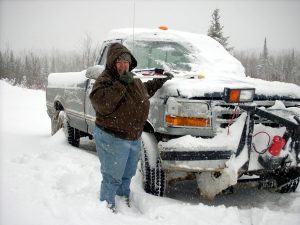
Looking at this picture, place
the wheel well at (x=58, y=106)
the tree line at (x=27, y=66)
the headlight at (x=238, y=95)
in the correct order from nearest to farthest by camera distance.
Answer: the headlight at (x=238, y=95)
the wheel well at (x=58, y=106)
the tree line at (x=27, y=66)

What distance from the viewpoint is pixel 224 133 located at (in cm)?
332

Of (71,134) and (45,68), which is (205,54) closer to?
(71,134)

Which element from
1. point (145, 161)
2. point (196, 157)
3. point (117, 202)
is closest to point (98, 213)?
point (117, 202)

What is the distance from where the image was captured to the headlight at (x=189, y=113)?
3.32m

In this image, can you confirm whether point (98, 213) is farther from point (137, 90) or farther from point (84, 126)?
point (84, 126)

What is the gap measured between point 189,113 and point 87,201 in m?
1.27

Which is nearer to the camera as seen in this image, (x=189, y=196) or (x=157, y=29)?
(x=189, y=196)

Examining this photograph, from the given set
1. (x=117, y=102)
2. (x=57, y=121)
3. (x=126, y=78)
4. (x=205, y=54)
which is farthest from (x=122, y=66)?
(x=57, y=121)

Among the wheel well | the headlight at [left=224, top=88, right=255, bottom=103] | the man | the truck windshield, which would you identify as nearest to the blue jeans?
the man

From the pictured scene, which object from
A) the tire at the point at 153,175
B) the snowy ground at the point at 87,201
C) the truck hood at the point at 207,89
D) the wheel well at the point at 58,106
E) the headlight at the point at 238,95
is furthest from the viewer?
the wheel well at the point at 58,106

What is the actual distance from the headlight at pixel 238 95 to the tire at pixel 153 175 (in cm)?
95

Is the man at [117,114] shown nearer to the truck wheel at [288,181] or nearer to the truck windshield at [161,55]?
the truck windshield at [161,55]

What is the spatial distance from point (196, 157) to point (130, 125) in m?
0.66

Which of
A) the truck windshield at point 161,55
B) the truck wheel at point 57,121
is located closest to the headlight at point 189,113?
the truck windshield at point 161,55
